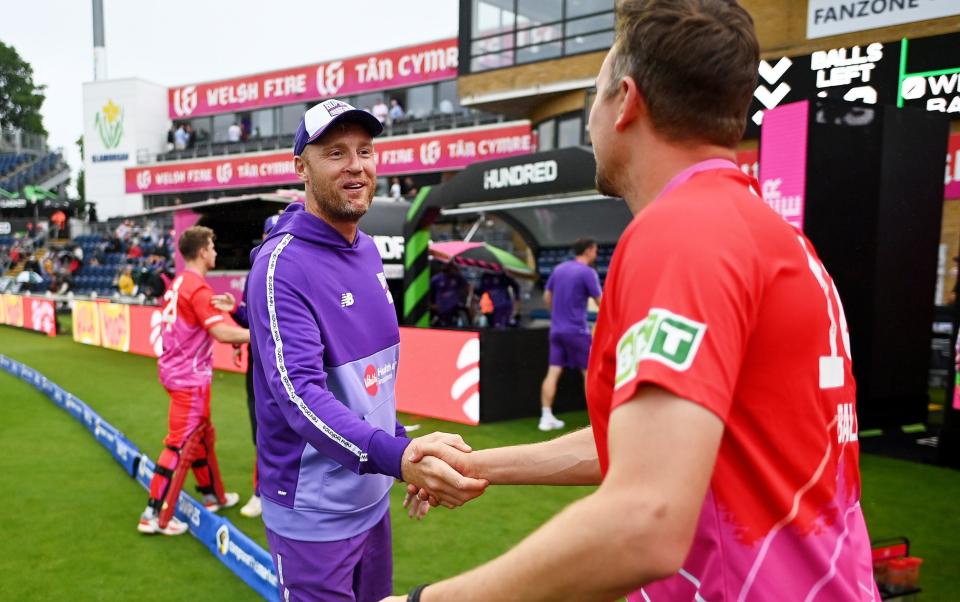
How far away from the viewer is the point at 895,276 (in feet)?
22.0

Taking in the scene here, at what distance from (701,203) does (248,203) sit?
1518 cm

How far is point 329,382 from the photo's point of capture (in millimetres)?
2146

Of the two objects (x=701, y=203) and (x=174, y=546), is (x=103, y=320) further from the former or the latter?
(x=701, y=203)

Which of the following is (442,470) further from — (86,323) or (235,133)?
(235,133)

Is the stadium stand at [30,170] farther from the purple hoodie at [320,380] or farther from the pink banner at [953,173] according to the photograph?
the purple hoodie at [320,380]

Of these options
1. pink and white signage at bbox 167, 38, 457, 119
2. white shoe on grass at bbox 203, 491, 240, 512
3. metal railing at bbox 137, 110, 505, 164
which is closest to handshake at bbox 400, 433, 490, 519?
white shoe on grass at bbox 203, 491, 240, 512

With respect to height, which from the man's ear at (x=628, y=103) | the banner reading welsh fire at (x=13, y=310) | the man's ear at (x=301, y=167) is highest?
the man's ear at (x=301, y=167)

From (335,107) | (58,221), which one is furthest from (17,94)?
(335,107)

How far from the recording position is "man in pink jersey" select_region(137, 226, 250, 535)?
4.69 m

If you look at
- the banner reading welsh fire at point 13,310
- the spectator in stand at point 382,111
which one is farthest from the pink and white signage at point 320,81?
the banner reading welsh fire at point 13,310

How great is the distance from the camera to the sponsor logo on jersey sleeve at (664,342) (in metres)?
→ 0.82

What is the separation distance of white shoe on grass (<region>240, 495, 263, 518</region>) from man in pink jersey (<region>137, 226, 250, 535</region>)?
46 cm

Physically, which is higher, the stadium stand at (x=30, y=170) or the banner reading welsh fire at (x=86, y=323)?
the stadium stand at (x=30, y=170)

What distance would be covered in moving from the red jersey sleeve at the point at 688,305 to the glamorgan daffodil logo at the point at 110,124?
4357 cm
